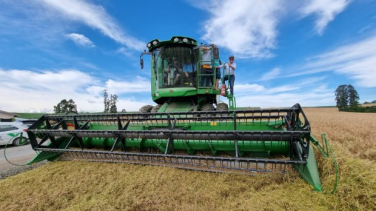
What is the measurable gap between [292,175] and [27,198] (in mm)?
3316

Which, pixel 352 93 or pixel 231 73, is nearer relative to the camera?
pixel 231 73

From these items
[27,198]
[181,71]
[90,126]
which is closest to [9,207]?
[27,198]

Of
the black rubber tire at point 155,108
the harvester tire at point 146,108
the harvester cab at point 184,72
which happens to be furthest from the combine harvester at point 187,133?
the harvester tire at point 146,108

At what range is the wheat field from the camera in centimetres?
194

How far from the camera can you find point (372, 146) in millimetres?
3832

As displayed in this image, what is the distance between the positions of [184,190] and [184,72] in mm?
4246

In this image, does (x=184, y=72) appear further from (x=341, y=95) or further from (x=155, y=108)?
(x=341, y=95)

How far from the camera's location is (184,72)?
6.21 meters

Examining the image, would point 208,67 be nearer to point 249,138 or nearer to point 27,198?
point 249,138

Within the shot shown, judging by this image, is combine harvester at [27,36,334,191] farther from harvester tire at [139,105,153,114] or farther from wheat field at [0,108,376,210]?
harvester tire at [139,105,153,114]

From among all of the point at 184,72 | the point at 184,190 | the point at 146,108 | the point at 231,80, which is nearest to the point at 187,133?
the point at 184,190

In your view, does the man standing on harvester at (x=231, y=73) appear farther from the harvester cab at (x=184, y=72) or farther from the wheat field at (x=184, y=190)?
the wheat field at (x=184, y=190)

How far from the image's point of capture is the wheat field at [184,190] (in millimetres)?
1942

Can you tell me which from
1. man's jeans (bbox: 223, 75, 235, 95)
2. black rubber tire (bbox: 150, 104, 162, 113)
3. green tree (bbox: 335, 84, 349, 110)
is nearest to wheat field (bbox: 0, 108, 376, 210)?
man's jeans (bbox: 223, 75, 235, 95)
